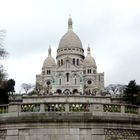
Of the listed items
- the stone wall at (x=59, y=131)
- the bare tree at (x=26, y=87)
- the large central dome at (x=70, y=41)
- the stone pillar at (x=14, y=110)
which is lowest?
the stone wall at (x=59, y=131)

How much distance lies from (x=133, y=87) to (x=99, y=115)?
2771 inches

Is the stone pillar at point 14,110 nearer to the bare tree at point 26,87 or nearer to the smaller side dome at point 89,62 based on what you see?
the bare tree at point 26,87

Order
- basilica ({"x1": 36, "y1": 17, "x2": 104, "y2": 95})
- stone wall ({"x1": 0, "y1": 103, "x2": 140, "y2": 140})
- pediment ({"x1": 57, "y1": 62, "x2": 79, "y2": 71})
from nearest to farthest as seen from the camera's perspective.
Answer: stone wall ({"x1": 0, "y1": 103, "x2": 140, "y2": 140}) → basilica ({"x1": 36, "y1": 17, "x2": 104, "y2": 95}) → pediment ({"x1": 57, "y1": 62, "x2": 79, "y2": 71})

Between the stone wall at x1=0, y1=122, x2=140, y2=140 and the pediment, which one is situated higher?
the pediment

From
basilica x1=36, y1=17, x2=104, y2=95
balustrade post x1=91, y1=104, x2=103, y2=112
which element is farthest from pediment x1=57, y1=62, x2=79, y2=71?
balustrade post x1=91, y1=104, x2=103, y2=112

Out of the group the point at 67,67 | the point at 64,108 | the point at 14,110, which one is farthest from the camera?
the point at 67,67

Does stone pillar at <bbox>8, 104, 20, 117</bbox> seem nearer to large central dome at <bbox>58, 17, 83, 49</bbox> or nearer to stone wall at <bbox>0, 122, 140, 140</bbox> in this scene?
stone wall at <bbox>0, 122, 140, 140</bbox>

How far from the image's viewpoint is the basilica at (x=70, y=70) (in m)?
162

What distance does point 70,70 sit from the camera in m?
166

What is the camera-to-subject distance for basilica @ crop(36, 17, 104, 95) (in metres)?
162

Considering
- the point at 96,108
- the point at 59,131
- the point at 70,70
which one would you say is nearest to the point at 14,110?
the point at 59,131

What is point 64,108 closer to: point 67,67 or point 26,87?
point 26,87

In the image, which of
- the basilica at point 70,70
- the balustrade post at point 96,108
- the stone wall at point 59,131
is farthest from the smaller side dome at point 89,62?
the stone wall at point 59,131

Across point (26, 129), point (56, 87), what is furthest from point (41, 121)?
point (56, 87)
